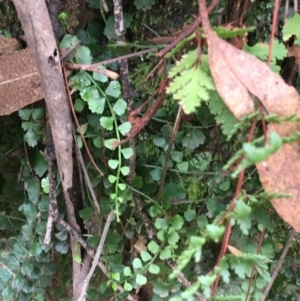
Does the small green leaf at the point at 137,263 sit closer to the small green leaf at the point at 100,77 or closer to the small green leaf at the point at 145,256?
the small green leaf at the point at 145,256

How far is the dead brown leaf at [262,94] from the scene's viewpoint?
0.50m

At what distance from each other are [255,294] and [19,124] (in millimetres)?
578

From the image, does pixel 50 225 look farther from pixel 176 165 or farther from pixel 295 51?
pixel 295 51

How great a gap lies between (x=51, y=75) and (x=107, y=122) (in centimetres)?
12

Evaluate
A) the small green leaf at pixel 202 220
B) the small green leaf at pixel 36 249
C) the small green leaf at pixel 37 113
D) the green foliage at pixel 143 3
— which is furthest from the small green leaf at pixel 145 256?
the green foliage at pixel 143 3

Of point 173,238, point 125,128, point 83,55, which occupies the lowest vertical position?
point 173,238

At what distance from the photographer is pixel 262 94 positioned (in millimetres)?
505

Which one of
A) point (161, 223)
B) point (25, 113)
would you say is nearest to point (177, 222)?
point (161, 223)

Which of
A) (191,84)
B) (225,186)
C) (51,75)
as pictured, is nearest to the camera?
(191,84)

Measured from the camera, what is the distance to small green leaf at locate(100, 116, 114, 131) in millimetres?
708

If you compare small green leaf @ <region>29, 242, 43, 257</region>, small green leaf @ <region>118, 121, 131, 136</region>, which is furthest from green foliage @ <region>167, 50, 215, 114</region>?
small green leaf @ <region>29, 242, 43, 257</region>

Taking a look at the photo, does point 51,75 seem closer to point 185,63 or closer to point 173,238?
point 185,63

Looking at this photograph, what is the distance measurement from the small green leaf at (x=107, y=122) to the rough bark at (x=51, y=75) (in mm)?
64

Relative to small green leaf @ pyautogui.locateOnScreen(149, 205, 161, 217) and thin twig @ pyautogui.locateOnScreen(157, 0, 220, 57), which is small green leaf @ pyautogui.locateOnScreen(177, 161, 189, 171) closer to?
small green leaf @ pyautogui.locateOnScreen(149, 205, 161, 217)
